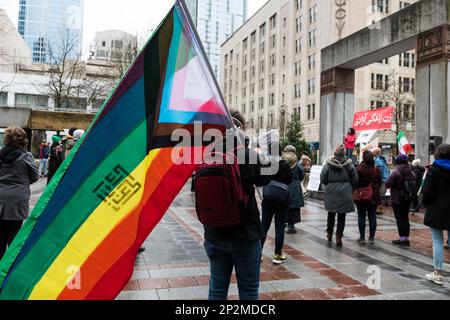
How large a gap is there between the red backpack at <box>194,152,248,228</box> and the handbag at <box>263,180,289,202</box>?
2.89m

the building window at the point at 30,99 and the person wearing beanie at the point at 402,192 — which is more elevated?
the building window at the point at 30,99

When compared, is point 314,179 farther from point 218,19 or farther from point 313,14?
point 218,19

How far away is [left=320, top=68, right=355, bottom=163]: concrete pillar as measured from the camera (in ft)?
58.6

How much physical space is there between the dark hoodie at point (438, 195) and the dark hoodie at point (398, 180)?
205cm

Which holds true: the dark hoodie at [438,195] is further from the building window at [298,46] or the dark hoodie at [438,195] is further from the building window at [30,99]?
the building window at [30,99]

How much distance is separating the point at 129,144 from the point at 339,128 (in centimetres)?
1622

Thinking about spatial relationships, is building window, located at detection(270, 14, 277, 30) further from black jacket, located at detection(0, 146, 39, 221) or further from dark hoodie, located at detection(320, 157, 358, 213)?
black jacket, located at detection(0, 146, 39, 221)

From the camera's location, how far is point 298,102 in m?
56.2

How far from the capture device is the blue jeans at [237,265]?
3168 millimetres

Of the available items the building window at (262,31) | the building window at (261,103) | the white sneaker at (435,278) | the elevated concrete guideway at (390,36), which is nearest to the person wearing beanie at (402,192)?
the white sneaker at (435,278)

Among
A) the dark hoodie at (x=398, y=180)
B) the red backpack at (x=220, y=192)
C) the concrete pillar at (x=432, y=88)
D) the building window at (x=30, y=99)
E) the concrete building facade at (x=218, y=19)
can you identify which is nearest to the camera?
the red backpack at (x=220, y=192)

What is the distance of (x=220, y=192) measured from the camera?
9.60 feet

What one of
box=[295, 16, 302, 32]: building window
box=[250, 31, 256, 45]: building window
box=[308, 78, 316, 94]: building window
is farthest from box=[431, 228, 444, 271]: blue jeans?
box=[250, 31, 256, 45]: building window

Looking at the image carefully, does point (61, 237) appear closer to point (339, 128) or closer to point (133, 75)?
point (133, 75)
